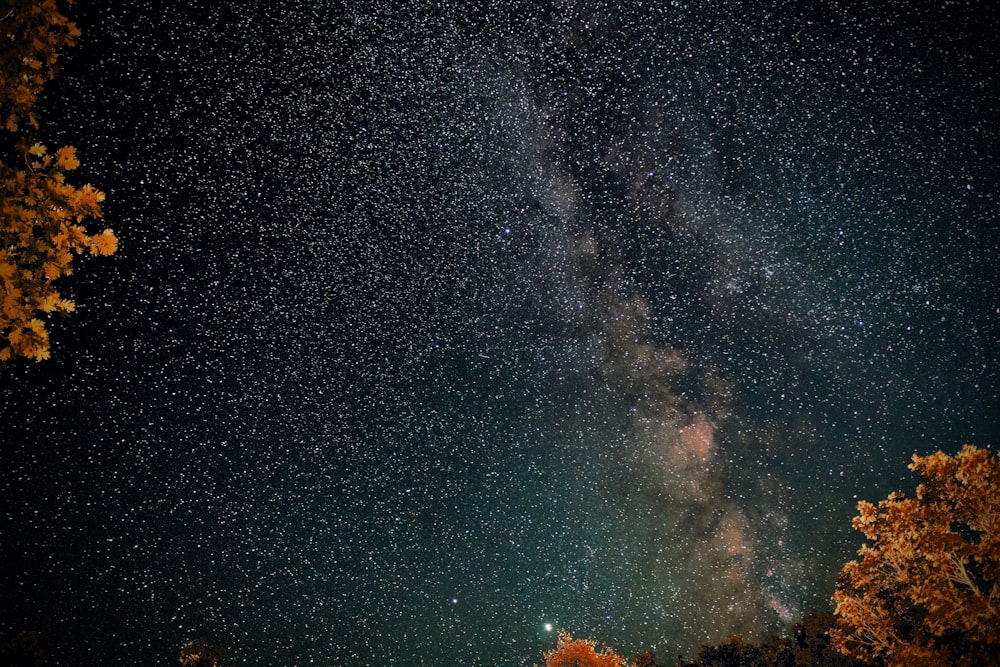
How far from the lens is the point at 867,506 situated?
289 inches

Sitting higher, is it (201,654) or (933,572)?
(933,572)

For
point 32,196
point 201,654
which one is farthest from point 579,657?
point 32,196

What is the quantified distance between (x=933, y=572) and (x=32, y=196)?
11196mm

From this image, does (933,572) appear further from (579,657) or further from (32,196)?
(579,657)

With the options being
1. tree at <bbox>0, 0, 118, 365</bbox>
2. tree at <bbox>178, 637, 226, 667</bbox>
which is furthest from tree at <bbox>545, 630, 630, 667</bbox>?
tree at <bbox>0, 0, 118, 365</bbox>

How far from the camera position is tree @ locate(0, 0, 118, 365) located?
9.32 ft

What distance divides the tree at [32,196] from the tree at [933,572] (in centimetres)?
1041

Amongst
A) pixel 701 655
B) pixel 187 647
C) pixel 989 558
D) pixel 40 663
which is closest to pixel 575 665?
pixel 701 655

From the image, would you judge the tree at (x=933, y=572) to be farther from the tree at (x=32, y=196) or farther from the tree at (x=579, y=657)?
the tree at (x=579, y=657)

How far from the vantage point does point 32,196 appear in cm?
288

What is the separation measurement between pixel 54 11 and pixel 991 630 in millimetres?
11288

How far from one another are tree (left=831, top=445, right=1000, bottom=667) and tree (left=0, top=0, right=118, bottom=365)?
34.1 ft

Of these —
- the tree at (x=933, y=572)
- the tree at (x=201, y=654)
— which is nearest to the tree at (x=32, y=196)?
the tree at (x=933, y=572)

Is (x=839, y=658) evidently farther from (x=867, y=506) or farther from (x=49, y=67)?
(x=49, y=67)
